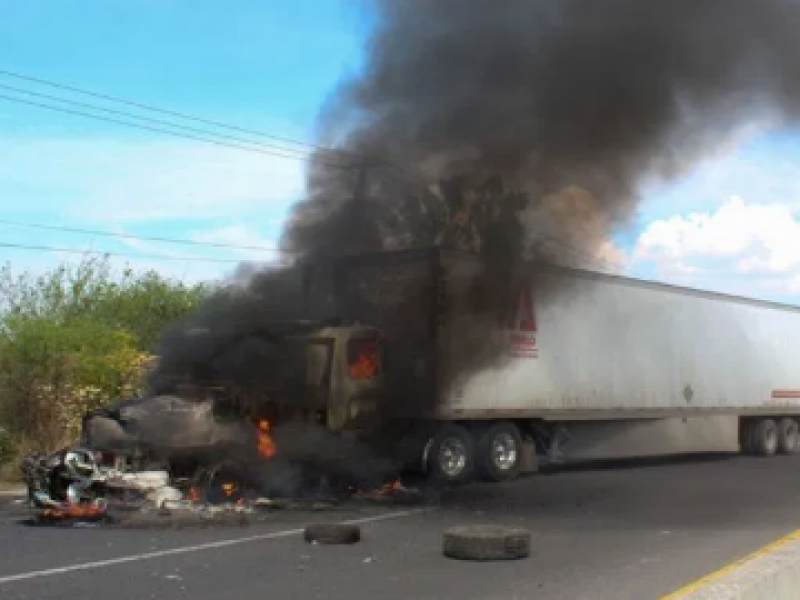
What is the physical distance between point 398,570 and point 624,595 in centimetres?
173

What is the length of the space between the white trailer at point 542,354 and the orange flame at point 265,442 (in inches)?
105

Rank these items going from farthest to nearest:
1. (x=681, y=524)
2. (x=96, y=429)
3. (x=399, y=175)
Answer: (x=399, y=175) < (x=96, y=429) < (x=681, y=524)

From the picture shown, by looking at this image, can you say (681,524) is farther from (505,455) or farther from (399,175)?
(399,175)

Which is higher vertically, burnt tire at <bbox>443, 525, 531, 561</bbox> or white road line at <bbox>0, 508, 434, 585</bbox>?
burnt tire at <bbox>443, 525, 531, 561</bbox>

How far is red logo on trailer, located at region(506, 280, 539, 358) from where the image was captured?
1432cm

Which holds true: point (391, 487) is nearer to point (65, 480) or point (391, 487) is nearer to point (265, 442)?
point (265, 442)

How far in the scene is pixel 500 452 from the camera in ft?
47.2

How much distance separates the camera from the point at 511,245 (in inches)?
551

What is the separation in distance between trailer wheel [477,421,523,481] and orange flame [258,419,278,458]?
398 centimetres

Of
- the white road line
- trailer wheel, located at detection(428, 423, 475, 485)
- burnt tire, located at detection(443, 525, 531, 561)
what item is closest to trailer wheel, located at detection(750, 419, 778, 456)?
trailer wheel, located at detection(428, 423, 475, 485)

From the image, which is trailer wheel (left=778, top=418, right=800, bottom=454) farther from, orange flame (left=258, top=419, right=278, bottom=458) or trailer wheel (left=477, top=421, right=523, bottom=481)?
orange flame (left=258, top=419, right=278, bottom=458)

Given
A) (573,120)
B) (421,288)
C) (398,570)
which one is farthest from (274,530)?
(573,120)

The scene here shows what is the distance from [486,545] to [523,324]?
282 inches

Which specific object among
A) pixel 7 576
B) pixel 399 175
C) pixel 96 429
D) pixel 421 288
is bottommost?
pixel 7 576
